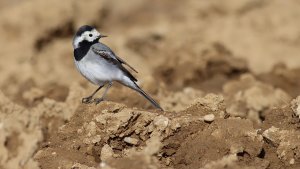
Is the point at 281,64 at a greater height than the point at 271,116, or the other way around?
the point at 281,64

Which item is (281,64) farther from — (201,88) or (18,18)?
(18,18)

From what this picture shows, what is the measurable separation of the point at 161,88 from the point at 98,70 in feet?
6.13

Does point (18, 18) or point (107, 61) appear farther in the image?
point (18, 18)

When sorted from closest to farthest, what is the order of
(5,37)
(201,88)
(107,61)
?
(107,61), (201,88), (5,37)

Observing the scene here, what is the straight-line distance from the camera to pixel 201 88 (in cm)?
1264

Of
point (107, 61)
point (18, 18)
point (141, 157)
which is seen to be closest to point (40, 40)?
point (18, 18)

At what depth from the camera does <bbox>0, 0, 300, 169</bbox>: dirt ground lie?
727 cm

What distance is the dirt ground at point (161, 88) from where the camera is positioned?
727cm

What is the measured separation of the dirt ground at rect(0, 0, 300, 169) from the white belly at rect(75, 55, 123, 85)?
449 mm

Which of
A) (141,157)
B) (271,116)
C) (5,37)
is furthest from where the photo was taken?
(5,37)

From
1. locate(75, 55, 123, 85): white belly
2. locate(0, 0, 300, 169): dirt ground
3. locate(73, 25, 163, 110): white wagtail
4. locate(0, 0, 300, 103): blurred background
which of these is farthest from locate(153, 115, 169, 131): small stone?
locate(0, 0, 300, 103): blurred background

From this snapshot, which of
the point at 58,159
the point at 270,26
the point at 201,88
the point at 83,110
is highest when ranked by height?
the point at 270,26

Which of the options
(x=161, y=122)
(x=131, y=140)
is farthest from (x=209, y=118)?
(x=131, y=140)

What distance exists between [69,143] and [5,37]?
8.56 metres
